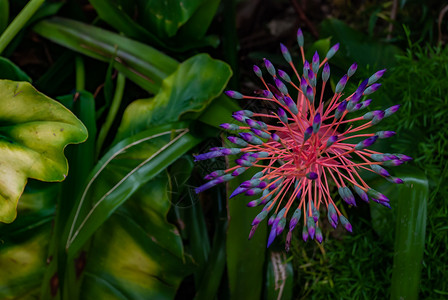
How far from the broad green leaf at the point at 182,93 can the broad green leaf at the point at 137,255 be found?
15cm

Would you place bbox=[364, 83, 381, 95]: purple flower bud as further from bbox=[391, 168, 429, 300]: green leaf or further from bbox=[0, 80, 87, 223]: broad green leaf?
bbox=[0, 80, 87, 223]: broad green leaf

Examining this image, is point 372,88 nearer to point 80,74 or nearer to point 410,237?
point 410,237

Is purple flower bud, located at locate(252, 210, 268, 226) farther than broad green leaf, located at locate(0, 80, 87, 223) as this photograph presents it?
No

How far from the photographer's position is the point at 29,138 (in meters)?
0.78

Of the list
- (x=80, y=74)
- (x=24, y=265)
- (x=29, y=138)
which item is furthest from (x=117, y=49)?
(x=24, y=265)

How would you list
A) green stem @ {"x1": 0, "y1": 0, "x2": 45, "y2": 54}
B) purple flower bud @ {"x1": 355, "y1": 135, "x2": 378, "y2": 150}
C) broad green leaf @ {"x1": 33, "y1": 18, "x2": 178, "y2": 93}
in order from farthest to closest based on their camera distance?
broad green leaf @ {"x1": 33, "y1": 18, "x2": 178, "y2": 93}, green stem @ {"x1": 0, "y1": 0, "x2": 45, "y2": 54}, purple flower bud @ {"x1": 355, "y1": 135, "x2": 378, "y2": 150}

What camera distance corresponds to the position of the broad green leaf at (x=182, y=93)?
104 centimetres

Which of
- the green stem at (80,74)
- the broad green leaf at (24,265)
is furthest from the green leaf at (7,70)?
the broad green leaf at (24,265)

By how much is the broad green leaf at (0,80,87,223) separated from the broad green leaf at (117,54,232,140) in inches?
12.8

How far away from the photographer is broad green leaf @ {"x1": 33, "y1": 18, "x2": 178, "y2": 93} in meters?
1.14

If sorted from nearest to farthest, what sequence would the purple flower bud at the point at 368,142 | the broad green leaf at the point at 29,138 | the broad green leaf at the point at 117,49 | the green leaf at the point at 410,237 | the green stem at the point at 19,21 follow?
the purple flower bud at the point at 368,142 → the broad green leaf at the point at 29,138 → the green leaf at the point at 410,237 → the green stem at the point at 19,21 → the broad green leaf at the point at 117,49

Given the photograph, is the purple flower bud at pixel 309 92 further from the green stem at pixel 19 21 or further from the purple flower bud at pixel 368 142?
the green stem at pixel 19 21

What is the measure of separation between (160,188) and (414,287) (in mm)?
622

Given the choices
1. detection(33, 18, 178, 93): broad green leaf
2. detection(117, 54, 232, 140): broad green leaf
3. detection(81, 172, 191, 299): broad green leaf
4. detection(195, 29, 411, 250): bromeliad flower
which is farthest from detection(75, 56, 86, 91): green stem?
detection(195, 29, 411, 250): bromeliad flower
